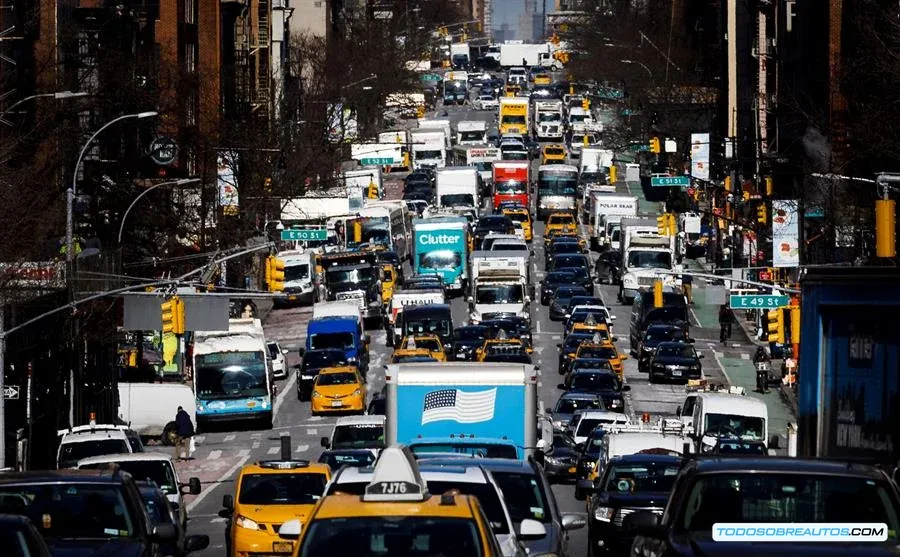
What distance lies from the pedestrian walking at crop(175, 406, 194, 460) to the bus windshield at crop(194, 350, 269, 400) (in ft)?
15.7

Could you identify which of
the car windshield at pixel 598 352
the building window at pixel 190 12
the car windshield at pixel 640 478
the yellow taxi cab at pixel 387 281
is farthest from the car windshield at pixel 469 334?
the building window at pixel 190 12

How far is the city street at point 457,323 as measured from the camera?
3941 cm

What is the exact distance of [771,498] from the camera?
14.8 meters

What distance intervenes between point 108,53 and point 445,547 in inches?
2670

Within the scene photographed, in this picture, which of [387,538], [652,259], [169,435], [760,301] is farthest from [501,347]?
[387,538]

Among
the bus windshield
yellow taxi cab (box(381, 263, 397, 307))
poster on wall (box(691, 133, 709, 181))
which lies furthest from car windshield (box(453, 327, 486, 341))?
poster on wall (box(691, 133, 709, 181))

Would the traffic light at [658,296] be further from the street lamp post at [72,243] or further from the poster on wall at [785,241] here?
the street lamp post at [72,243]

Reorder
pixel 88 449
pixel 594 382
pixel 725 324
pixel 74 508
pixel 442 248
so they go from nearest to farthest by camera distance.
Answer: pixel 74 508 → pixel 88 449 → pixel 594 382 → pixel 725 324 → pixel 442 248

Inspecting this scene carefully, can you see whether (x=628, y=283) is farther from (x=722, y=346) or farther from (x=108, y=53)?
(x=108, y=53)

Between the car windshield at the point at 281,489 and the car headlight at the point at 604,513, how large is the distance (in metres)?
3.57

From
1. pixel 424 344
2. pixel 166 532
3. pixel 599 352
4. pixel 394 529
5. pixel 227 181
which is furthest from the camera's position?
pixel 227 181

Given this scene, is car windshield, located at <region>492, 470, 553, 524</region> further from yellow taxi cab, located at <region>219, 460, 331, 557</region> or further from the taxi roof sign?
the taxi roof sign

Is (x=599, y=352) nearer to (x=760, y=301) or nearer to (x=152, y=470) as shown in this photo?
(x=760, y=301)

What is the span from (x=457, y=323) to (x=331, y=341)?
10.6 m
